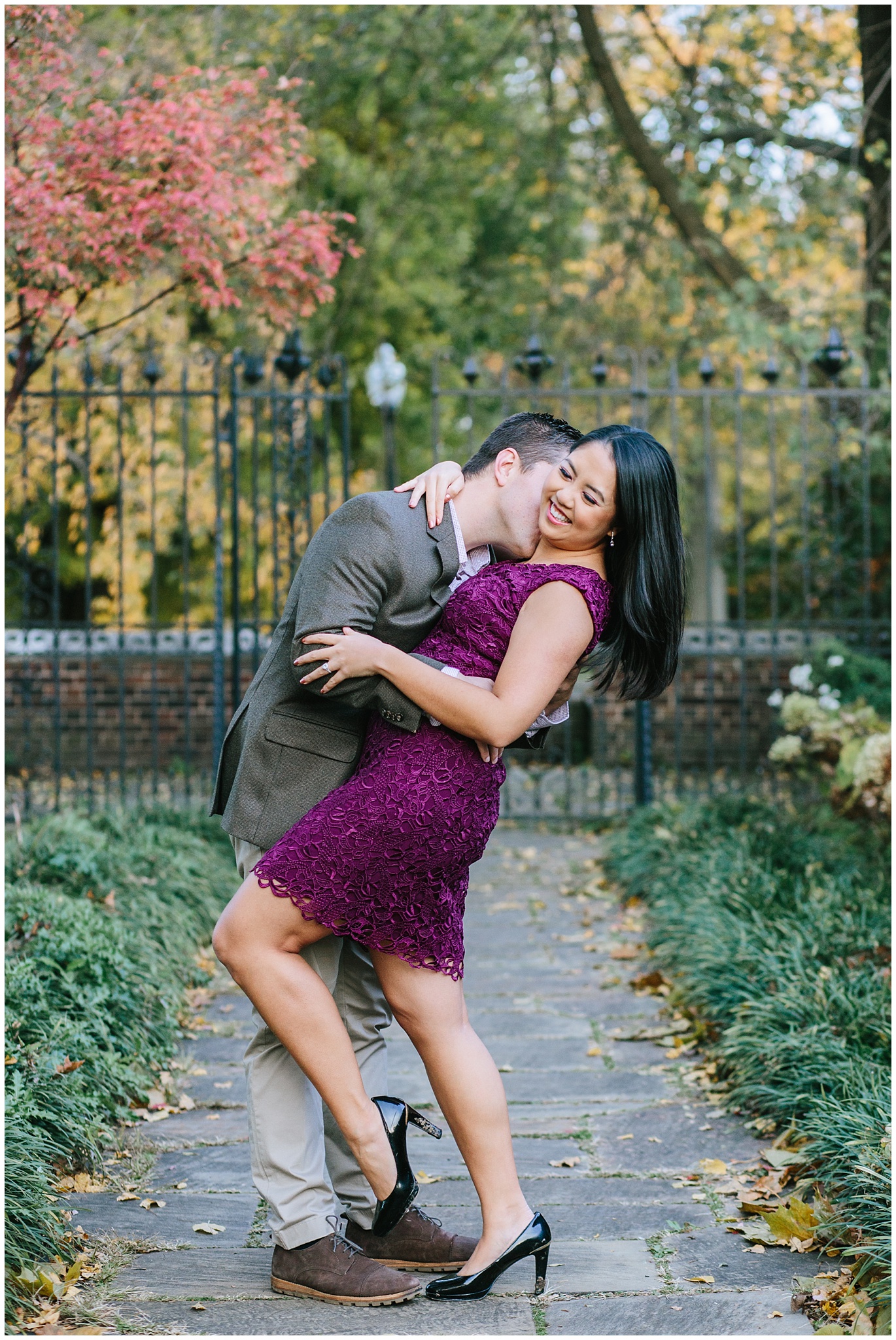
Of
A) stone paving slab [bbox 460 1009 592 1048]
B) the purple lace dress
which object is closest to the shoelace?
the purple lace dress

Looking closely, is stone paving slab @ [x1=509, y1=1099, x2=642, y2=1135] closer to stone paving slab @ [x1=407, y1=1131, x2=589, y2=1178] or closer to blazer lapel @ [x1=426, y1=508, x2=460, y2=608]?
stone paving slab @ [x1=407, y1=1131, x2=589, y2=1178]

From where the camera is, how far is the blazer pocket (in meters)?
2.56

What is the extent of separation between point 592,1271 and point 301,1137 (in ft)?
2.29

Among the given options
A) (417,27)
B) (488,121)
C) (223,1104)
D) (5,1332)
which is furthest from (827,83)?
(5,1332)

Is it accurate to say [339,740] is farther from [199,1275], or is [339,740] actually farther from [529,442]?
[199,1275]

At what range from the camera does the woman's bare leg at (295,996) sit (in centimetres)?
243

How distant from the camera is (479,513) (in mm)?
2656

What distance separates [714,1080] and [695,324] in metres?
9.09

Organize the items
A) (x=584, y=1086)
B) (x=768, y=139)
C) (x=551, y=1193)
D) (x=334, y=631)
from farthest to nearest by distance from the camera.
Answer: (x=768, y=139) < (x=584, y=1086) < (x=551, y=1193) < (x=334, y=631)

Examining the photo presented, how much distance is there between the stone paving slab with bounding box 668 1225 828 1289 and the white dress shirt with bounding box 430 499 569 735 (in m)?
1.19

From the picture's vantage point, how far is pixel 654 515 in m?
2.49

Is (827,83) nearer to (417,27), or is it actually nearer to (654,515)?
(417,27)

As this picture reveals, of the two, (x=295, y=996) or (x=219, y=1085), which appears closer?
(x=295, y=996)

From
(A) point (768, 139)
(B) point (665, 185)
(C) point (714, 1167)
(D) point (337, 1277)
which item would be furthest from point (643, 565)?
(A) point (768, 139)
